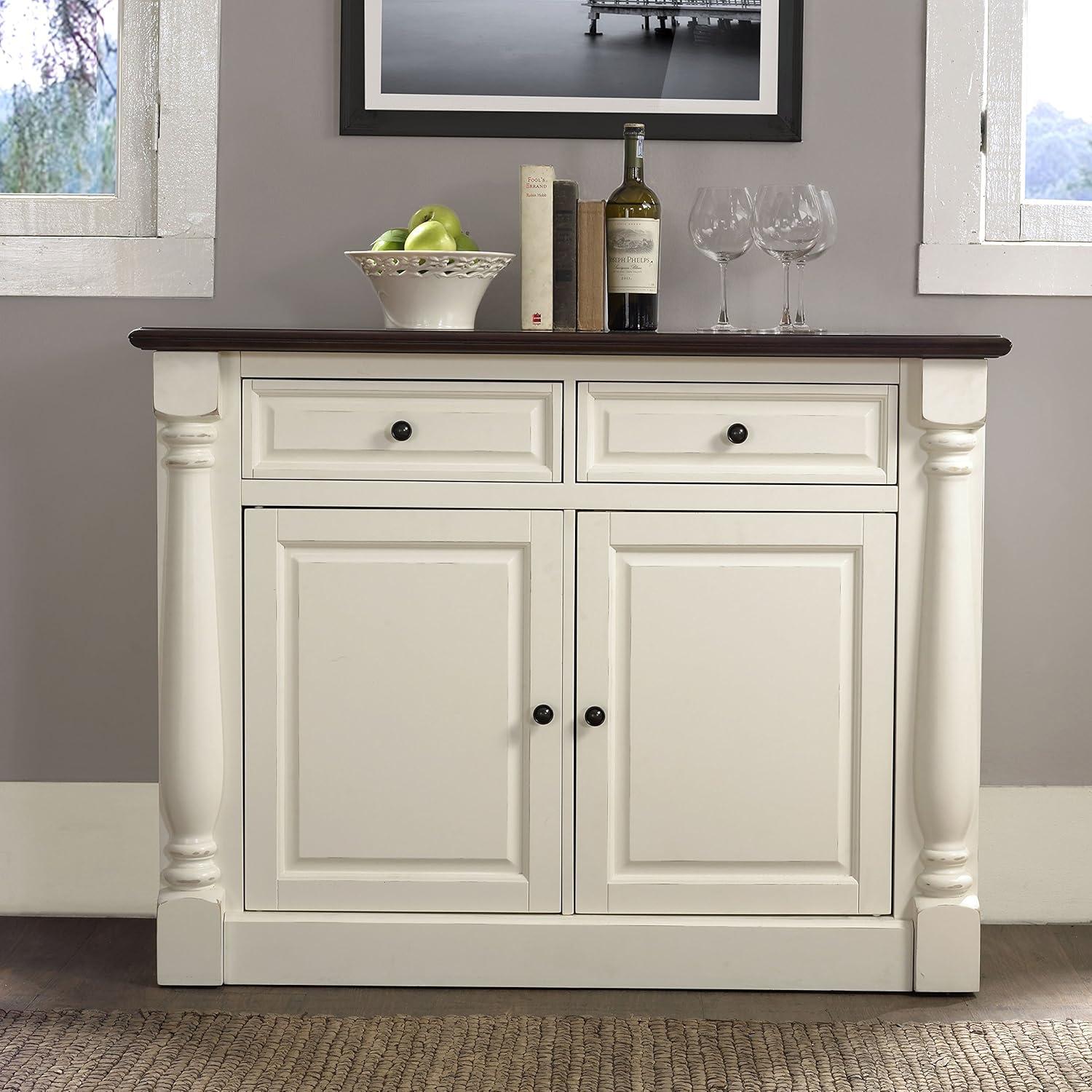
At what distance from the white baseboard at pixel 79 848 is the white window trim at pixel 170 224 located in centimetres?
91

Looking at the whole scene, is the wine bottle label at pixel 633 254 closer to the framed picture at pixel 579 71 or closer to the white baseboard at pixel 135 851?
the framed picture at pixel 579 71

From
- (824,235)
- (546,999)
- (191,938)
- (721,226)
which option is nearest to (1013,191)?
(824,235)

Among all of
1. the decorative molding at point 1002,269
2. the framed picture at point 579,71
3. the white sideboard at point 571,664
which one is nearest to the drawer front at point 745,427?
the white sideboard at point 571,664

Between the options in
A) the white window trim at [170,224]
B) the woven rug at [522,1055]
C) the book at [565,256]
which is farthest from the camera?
the white window trim at [170,224]

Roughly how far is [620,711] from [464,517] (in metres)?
0.37

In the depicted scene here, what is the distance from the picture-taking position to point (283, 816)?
5.67 feet

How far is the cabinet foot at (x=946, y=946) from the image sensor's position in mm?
1720

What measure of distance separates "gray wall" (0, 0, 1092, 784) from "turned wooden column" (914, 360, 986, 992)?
478 mm

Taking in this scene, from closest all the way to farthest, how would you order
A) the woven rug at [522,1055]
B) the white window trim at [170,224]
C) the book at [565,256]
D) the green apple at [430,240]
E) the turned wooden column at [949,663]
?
the woven rug at [522,1055] → the turned wooden column at [949,663] → the green apple at [430,240] → the book at [565,256] → the white window trim at [170,224]

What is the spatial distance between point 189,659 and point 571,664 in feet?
1.83

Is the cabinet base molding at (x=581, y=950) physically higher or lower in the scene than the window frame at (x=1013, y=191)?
lower

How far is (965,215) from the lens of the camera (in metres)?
2.08

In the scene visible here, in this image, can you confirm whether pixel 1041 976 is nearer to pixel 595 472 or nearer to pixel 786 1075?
pixel 786 1075

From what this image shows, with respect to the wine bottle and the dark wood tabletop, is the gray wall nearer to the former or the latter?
the wine bottle
